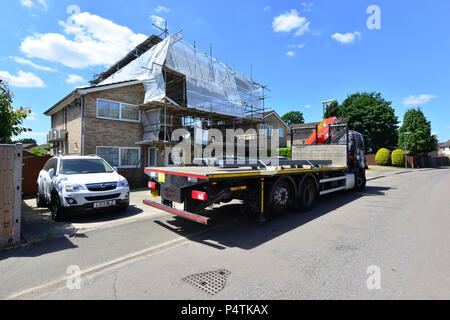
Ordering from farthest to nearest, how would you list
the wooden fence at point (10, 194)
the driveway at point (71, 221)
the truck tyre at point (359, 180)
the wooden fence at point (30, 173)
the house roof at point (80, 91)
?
the house roof at point (80, 91)
the truck tyre at point (359, 180)
the wooden fence at point (30, 173)
the driveway at point (71, 221)
the wooden fence at point (10, 194)

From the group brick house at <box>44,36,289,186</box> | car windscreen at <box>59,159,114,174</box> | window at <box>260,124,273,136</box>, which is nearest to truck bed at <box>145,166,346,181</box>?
car windscreen at <box>59,159,114,174</box>

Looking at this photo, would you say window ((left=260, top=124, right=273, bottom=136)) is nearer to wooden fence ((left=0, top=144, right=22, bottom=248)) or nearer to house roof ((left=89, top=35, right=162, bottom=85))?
house roof ((left=89, top=35, right=162, bottom=85))

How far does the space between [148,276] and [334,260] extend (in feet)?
9.05

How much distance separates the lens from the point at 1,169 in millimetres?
4035

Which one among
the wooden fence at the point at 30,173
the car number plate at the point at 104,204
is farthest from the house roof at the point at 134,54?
the car number plate at the point at 104,204

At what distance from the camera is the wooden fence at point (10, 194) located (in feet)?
13.1

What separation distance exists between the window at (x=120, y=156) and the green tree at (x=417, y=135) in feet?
133

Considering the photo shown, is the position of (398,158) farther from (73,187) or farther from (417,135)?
(73,187)

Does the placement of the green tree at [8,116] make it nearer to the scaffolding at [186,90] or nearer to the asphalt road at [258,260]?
the asphalt road at [258,260]

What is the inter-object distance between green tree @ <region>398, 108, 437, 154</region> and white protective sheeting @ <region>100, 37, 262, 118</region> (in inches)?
1241

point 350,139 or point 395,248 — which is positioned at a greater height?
point 350,139
